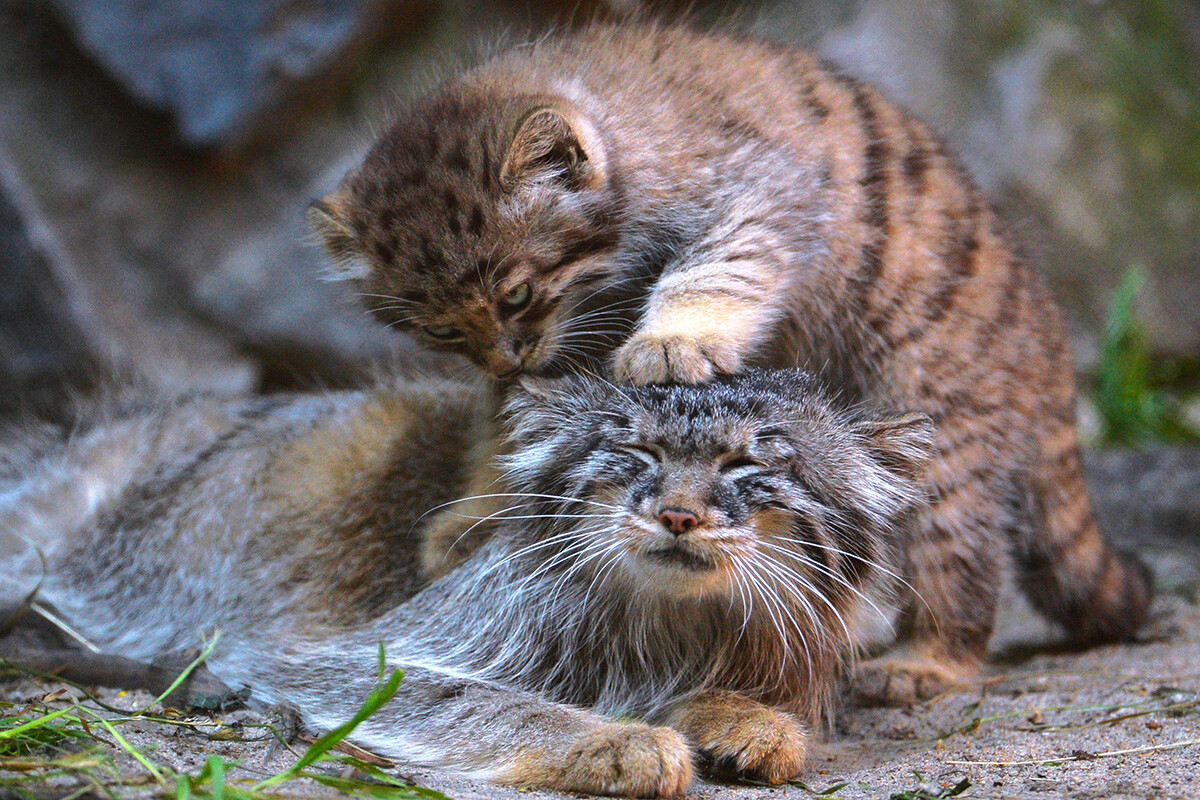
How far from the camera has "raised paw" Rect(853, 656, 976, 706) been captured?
3.68 meters

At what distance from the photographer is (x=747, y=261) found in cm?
328

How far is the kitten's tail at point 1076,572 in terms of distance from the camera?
4.24 meters

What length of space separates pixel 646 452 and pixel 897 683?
1.33 meters

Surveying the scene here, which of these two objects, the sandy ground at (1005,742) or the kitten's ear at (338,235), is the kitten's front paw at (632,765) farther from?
the kitten's ear at (338,235)

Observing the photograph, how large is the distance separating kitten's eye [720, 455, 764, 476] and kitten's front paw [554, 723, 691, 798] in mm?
675

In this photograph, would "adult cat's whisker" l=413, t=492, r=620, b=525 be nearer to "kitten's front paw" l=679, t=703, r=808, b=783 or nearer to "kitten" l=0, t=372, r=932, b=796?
"kitten" l=0, t=372, r=932, b=796

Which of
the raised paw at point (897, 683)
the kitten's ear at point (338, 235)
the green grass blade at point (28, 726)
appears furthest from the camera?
the raised paw at point (897, 683)

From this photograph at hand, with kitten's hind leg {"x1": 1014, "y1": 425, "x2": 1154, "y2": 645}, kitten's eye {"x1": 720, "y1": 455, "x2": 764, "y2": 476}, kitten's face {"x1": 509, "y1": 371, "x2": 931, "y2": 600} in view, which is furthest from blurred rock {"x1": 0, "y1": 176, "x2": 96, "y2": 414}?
kitten's hind leg {"x1": 1014, "y1": 425, "x2": 1154, "y2": 645}

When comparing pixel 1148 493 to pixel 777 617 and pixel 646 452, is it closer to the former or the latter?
pixel 777 617

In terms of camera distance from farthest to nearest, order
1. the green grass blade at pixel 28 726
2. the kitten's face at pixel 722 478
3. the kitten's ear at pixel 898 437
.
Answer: the kitten's ear at pixel 898 437 < the kitten's face at pixel 722 478 < the green grass blade at pixel 28 726

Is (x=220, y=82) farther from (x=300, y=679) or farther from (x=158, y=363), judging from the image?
(x=300, y=679)

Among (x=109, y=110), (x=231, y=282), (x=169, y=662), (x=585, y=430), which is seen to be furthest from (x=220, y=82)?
(x=585, y=430)

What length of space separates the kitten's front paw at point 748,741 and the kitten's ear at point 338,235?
1.69 meters

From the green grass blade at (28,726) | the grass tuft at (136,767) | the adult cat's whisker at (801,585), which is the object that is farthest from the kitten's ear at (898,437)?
the green grass blade at (28,726)
